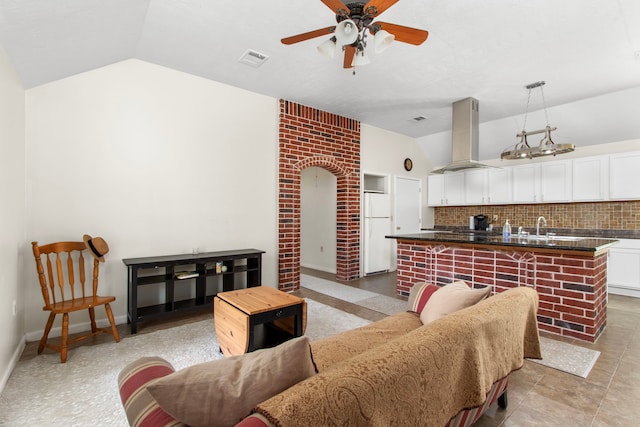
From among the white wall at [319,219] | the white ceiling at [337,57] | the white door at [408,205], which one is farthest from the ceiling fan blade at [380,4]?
the white door at [408,205]

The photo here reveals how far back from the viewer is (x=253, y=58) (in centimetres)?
333

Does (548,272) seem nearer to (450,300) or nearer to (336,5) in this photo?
(450,300)

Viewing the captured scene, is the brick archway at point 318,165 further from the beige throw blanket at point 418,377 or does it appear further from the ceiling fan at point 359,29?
the beige throw blanket at point 418,377

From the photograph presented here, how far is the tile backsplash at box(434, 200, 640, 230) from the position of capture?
4844 millimetres

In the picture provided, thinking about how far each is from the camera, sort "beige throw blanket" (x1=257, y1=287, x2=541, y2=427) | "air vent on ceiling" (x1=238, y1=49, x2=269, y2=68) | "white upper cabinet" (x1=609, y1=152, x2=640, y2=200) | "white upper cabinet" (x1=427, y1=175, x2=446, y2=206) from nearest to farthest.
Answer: "beige throw blanket" (x1=257, y1=287, x2=541, y2=427) → "air vent on ceiling" (x1=238, y1=49, x2=269, y2=68) → "white upper cabinet" (x1=609, y1=152, x2=640, y2=200) → "white upper cabinet" (x1=427, y1=175, x2=446, y2=206)

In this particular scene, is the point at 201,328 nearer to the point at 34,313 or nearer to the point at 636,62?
the point at 34,313

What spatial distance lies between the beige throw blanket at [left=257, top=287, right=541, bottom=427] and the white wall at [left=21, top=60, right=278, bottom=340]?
2.80m

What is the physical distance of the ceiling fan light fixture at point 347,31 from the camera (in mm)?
1931

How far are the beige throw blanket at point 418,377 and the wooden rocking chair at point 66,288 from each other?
2.26 m

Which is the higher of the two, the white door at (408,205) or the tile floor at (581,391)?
the white door at (408,205)

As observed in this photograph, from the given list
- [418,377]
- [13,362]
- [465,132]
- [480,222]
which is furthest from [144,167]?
[480,222]

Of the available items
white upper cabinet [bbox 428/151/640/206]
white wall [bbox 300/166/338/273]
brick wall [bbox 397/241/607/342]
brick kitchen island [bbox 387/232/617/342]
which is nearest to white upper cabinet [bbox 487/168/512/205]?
white upper cabinet [bbox 428/151/640/206]

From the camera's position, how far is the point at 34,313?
9.37ft

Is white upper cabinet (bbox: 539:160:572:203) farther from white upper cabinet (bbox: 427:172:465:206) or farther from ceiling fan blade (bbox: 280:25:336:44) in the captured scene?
ceiling fan blade (bbox: 280:25:336:44)
